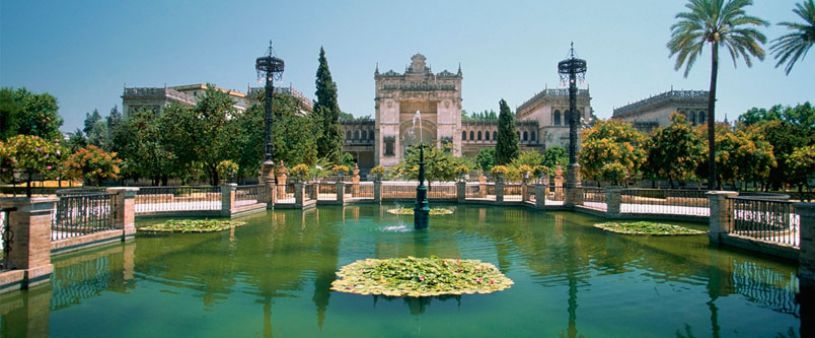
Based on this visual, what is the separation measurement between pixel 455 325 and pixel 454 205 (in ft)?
66.7

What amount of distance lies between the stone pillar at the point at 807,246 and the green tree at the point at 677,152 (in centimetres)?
2152

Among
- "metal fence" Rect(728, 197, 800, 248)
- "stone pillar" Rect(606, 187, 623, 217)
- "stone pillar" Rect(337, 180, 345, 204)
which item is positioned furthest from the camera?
"stone pillar" Rect(337, 180, 345, 204)

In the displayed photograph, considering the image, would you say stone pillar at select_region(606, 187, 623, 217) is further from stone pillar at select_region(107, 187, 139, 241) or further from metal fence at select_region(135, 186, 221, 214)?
stone pillar at select_region(107, 187, 139, 241)

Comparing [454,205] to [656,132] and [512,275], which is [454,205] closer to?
[656,132]

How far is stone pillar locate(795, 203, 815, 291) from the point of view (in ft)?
25.8

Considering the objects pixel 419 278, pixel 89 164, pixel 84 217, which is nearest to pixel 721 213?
pixel 419 278

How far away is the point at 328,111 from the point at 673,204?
1377 inches

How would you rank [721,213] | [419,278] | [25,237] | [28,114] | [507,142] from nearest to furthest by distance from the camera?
[25,237]
[419,278]
[721,213]
[28,114]
[507,142]

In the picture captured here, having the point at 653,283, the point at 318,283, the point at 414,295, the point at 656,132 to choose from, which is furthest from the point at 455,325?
the point at 656,132

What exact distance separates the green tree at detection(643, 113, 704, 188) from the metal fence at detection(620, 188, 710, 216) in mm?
3163

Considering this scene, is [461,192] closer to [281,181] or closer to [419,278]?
[281,181]

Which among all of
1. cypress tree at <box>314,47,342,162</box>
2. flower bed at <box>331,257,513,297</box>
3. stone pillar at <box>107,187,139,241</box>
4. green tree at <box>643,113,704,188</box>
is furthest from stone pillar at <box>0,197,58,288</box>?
cypress tree at <box>314,47,342,162</box>

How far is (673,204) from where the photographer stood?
21.6 meters

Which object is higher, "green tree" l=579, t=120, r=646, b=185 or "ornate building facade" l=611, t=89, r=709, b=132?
"ornate building facade" l=611, t=89, r=709, b=132
